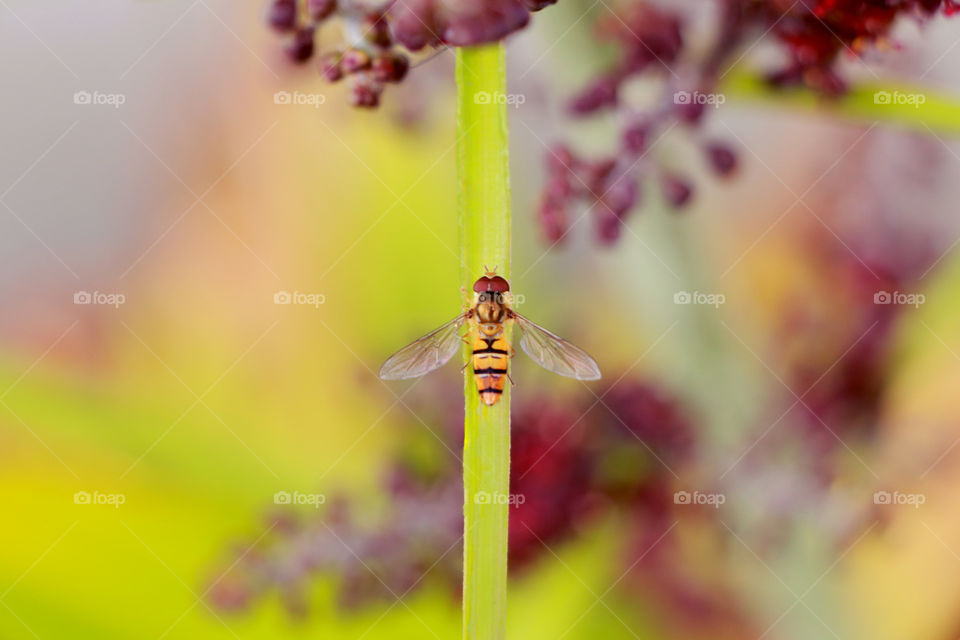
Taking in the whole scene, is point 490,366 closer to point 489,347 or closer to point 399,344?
point 489,347

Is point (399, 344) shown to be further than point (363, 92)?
Yes

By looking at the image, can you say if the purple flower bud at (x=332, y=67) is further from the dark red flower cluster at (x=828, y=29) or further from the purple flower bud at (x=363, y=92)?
the dark red flower cluster at (x=828, y=29)

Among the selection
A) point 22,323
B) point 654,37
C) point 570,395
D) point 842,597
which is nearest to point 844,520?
point 842,597

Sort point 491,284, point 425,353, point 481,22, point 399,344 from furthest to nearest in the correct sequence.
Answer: point 399,344 → point 425,353 → point 491,284 → point 481,22

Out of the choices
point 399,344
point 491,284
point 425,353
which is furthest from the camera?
point 399,344

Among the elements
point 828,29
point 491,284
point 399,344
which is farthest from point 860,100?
point 399,344

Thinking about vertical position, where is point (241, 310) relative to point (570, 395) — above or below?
above

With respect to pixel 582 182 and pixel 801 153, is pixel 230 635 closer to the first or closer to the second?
pixel 582 182

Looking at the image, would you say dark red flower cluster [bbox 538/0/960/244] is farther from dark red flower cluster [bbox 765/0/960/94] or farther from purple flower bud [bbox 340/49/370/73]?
purple flower bud [bbox 340/49/370/73]
